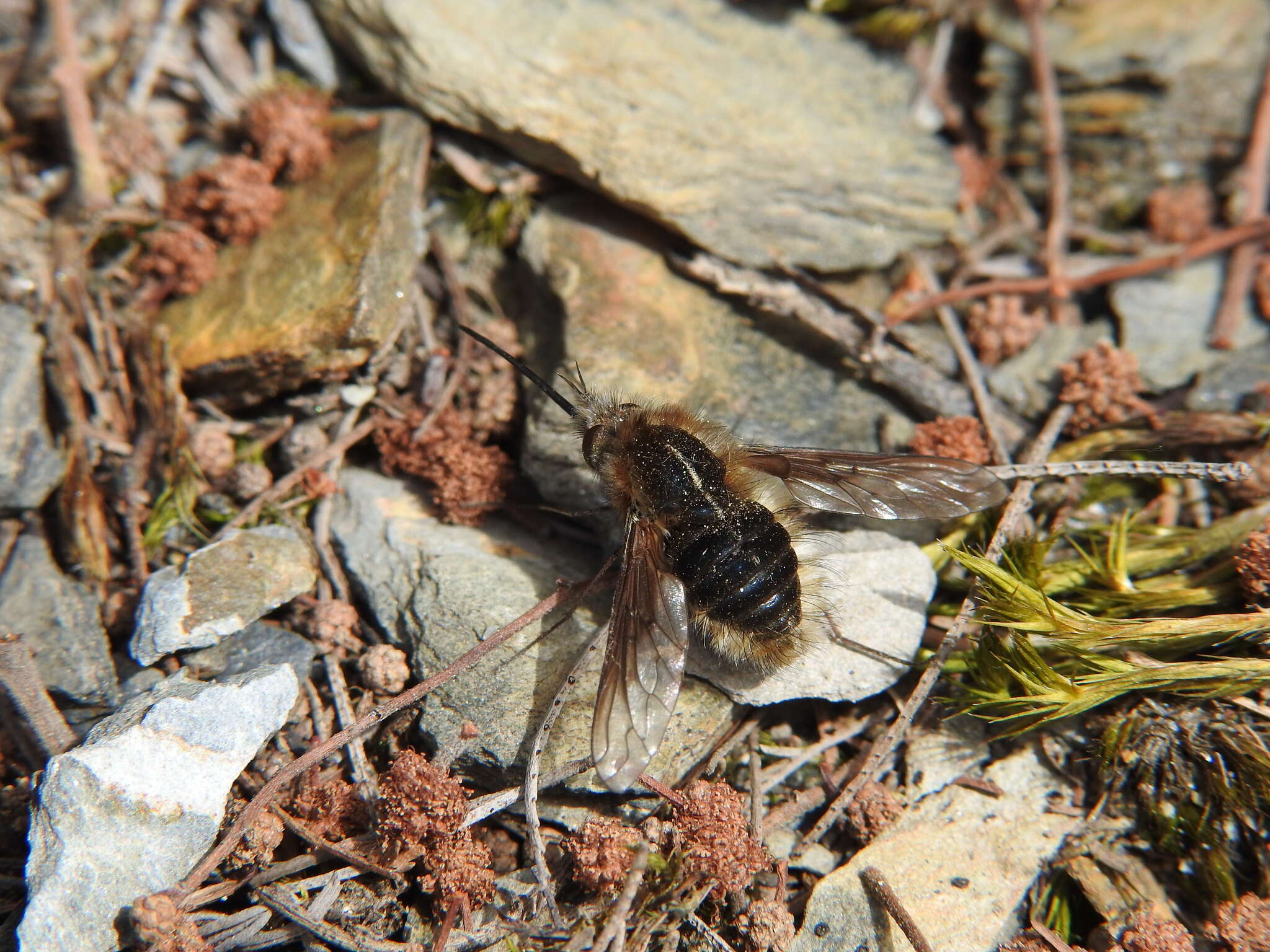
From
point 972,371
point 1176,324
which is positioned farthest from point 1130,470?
point 1176,324

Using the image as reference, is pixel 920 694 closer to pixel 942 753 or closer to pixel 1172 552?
pixel 942 753

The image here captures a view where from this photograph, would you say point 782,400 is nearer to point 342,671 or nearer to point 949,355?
point 949,355

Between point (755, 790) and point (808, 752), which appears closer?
point (755, 790)

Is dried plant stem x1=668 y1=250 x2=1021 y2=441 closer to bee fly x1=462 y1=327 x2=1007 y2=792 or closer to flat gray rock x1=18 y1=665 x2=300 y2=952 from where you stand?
bee fly x1=462 y1=327 x2=1007 y2=792

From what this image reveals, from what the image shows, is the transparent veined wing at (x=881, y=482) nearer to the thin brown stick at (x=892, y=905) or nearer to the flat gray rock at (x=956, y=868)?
the flat gray rock at (x=956, y=868)

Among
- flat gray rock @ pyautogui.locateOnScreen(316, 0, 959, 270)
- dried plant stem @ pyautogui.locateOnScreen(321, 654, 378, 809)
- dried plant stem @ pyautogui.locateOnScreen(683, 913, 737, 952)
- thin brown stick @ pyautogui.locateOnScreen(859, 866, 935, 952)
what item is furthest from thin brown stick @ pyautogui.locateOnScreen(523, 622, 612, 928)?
flat gray rock @ pyautogui.locateOnScreen(316, 0, 959, 270)

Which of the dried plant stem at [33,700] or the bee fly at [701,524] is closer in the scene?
the bee fly at [701,524]

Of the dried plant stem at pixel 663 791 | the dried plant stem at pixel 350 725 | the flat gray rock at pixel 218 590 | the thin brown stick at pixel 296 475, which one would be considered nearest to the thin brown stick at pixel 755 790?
the dried plant stem at pixel 663 791

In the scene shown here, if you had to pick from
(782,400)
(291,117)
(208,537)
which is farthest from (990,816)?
(291,117)
